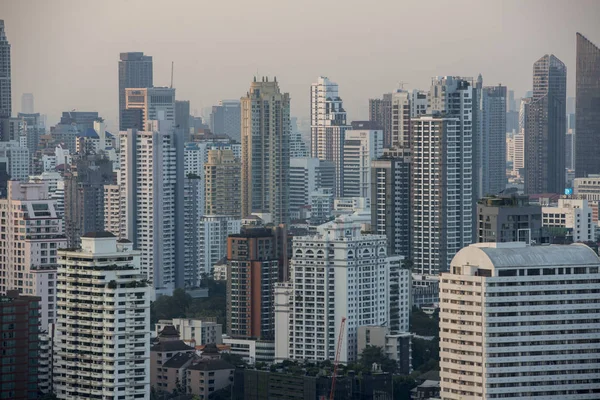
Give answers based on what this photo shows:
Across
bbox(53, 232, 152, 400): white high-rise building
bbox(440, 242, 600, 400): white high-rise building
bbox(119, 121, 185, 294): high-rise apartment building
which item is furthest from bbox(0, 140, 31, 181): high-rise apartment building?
bbox(440, 242, 600, 400): white high-rise building

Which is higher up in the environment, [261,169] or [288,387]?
[261,169]

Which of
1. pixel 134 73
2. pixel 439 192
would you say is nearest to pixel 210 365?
pixel 439 192

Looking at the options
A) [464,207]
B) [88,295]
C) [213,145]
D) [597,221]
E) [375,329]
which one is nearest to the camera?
[88,295]

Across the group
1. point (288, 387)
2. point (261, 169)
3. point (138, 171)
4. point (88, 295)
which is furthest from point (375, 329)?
point (261, 169)

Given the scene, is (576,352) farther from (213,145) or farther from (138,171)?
(213,145)

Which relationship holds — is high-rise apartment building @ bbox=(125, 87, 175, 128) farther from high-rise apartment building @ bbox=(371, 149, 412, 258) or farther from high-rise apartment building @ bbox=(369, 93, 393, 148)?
high-rise apartment building @ bbox=(371, 149, 412, 258)

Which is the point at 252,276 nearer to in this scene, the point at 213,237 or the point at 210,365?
the point at 210,365

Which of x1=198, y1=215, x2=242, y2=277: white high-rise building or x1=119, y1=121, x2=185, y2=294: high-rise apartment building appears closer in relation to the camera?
x1=119, y1=121, x2=185, y2=294: high-rise apartment building

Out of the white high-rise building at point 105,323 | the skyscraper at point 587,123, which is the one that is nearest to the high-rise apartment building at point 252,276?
the white high-rise building at point 105,323
